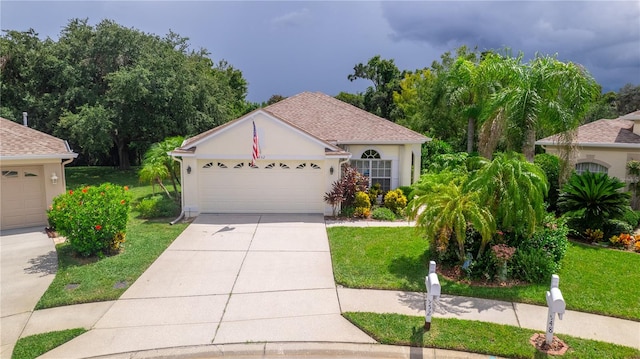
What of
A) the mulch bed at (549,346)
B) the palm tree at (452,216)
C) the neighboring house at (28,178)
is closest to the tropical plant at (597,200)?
the palm tree at (452,216)

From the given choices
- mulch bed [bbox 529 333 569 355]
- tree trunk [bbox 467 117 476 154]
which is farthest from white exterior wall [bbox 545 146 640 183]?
mulch bed [bbox 529 333 569 355]

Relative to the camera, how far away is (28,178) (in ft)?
44.2

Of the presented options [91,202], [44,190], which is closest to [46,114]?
[44,190]

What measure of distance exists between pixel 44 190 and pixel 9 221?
145 cm

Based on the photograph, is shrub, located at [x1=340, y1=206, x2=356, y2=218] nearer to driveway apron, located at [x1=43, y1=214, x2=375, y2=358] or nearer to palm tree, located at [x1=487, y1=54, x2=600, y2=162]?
driveway apron, located at [x1=43, y1=214, x2=375, y2=358]

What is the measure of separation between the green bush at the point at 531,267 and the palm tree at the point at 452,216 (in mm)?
736

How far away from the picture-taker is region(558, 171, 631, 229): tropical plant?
1176 cm

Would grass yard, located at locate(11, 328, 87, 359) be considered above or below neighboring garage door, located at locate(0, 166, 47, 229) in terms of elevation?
below

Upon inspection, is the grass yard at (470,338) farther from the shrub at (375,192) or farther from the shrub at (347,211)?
the shrub at (375,192)

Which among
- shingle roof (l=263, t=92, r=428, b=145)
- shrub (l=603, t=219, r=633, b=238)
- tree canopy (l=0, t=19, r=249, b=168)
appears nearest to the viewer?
shrub (l=603, t=219, r=633, b=238)

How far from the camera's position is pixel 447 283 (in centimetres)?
850

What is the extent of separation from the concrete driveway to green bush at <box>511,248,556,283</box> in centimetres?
948

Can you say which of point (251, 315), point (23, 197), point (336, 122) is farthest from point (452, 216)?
point (23, 197)

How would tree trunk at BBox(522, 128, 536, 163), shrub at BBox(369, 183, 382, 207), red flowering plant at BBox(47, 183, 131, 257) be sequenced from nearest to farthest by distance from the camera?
red flowering plant at BBox(47, 183, 131, 257) < tree trunk at BBox(522, 128, 536, 163) < shrub at BBox(369, 183, 382, 207)
